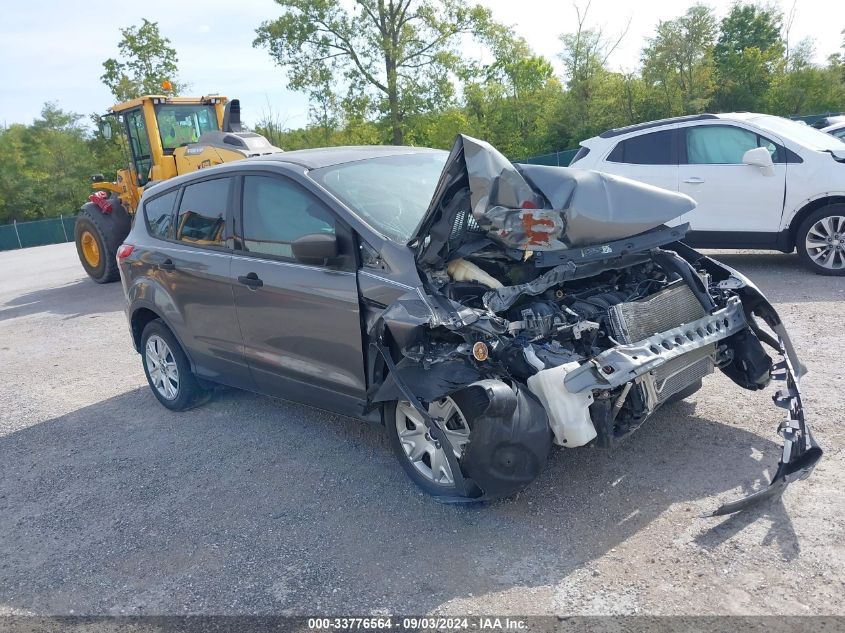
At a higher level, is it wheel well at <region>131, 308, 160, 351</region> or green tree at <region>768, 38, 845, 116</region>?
green tree at <region>768, 38, 845, 116</region>

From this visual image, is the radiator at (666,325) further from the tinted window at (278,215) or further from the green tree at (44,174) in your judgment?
the green tree at (44,174)

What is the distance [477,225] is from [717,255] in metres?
7.33

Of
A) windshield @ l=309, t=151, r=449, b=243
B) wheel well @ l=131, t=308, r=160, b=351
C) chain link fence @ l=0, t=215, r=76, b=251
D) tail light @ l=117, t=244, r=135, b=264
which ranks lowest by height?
chain link fence @ l=0, t=215, r=76, b=251

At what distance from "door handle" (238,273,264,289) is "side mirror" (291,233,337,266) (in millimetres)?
627

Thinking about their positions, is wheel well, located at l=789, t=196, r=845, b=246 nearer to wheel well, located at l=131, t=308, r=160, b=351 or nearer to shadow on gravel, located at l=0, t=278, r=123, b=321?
wheel well, located at l=131, t=308, r=160, b=351

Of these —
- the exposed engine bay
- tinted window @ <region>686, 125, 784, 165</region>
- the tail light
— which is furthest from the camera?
tinted window @ <region>686, 125, 784, 165</region>

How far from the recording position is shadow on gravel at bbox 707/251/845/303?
7.14 meters

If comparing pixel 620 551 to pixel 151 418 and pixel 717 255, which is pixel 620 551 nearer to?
pixel 151 418

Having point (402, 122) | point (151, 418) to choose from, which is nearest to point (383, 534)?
point (151, 418)

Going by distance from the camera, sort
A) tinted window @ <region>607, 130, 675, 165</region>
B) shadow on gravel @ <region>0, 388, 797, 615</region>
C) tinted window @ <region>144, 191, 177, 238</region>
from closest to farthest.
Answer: shadow on gravel @ <region>0, 388, 797, 615</region> → tinted window @ <region>144, 191, 177, 238</region> → tinted window @ <region>607, 130, 675, 165</region>

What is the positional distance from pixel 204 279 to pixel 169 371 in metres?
1.18

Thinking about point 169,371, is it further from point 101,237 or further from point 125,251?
point 101,237

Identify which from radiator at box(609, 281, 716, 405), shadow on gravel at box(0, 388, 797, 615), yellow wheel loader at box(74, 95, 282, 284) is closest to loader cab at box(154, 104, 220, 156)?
yellow wheel loader at box(74, 95, 282, 284)

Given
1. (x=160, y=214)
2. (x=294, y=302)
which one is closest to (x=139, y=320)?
(x=160, y=214)
